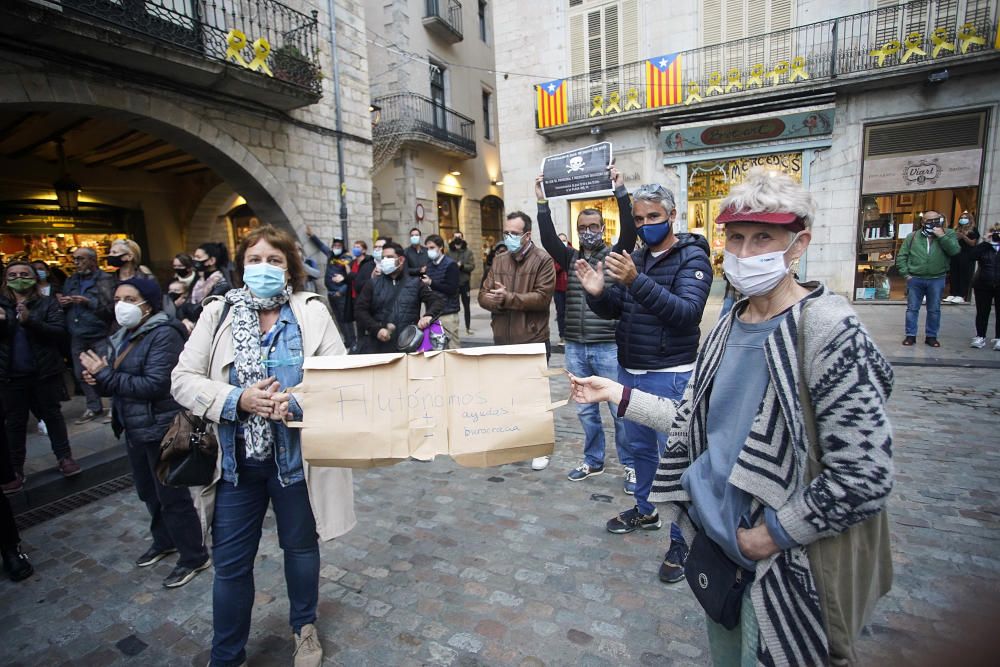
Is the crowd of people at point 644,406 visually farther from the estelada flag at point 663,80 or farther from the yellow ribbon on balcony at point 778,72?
the yellow ribbon on balcony at point 778,72

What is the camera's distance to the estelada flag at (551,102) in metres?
15.6

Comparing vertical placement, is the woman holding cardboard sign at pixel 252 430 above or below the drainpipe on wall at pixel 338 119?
below

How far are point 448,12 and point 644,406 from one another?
2255 cm

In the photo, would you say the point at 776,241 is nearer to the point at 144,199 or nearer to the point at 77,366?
the point at 77,366

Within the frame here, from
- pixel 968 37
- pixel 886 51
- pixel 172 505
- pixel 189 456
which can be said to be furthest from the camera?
pixel 886 51

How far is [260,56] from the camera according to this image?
942 cm

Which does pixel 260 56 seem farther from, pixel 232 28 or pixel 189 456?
pixel 189 456

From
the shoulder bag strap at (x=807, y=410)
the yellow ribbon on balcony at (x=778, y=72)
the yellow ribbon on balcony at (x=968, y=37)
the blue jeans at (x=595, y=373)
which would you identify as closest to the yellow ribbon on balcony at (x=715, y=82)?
the yellow ribbon on balcony at (x=778, y=72)

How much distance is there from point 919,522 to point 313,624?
12.8ft

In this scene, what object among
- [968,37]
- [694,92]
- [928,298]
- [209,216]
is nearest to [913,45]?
[968,37]

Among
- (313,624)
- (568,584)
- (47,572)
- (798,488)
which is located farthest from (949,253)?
(47,572)

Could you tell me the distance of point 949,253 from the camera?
8.12 m

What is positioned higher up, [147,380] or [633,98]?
[633,98]

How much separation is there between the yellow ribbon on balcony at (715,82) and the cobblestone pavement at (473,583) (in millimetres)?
11917
